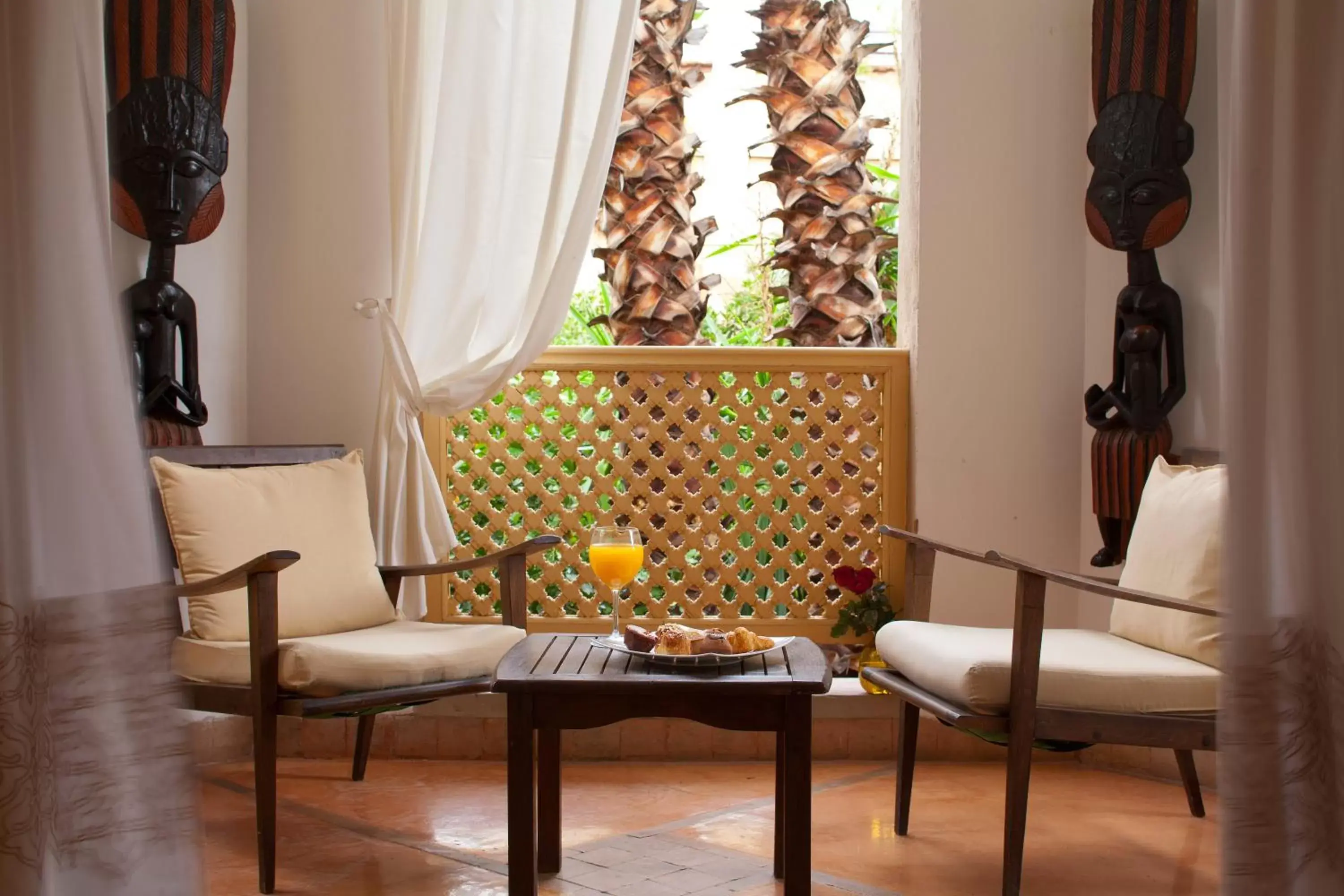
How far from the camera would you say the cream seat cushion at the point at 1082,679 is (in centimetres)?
228

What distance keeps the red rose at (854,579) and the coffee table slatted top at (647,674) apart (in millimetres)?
1366

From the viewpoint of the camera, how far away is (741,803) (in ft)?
10.1

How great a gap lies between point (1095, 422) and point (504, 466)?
5.70ft

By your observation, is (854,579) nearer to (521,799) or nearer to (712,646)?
(712,646)

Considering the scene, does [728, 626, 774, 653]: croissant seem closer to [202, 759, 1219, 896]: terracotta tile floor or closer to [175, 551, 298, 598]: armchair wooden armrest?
[202, 759, 1219, 896]: terracotta tile floor

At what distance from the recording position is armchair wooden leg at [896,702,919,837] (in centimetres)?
282

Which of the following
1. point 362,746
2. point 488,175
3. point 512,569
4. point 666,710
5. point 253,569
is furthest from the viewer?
point 488,175

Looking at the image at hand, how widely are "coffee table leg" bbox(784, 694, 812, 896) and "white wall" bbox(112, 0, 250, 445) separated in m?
2.10

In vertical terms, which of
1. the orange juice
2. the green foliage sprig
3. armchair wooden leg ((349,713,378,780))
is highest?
the orange juice

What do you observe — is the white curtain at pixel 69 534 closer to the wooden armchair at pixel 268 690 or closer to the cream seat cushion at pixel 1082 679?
the wooden armchair at pixel 268 690

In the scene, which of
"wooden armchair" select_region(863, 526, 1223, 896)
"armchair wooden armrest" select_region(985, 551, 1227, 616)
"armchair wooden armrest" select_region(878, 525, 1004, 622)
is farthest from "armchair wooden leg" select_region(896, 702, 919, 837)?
"armchair wooden armrest" select_region(985, 551, 1227, 616)

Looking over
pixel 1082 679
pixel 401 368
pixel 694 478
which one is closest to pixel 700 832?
pixel 1082 679

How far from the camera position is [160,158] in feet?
10.3

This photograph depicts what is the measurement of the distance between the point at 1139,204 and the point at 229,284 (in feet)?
8.39
